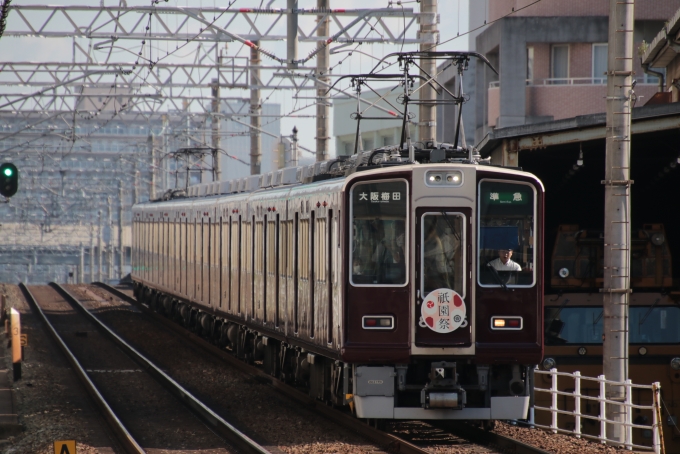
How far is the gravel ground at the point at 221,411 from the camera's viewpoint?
34.6 ft

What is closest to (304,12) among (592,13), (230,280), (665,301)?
(230,280)

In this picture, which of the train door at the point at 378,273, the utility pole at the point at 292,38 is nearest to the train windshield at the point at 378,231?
the train door at the point at 378,273

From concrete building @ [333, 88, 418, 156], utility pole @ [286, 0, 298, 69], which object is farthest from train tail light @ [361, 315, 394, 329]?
concrete building @ [333, 88, 418, 156]

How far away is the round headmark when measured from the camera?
34.4 ft

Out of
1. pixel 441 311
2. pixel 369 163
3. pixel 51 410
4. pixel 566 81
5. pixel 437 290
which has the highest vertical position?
pixel 566 81

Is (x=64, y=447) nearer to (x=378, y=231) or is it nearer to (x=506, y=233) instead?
(x=378, y=231)

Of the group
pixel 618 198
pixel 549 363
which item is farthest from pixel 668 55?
pixel 618 198

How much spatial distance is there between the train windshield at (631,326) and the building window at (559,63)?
15.8 meters

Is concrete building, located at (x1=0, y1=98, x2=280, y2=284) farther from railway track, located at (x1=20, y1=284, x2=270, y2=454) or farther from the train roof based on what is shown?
the train roof

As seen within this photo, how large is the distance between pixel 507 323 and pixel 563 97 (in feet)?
69.3

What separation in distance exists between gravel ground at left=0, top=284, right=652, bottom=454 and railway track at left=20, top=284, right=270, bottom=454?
0.84ft

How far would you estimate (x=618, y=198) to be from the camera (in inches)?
414

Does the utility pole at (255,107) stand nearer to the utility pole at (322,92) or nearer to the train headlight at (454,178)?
A: the utility pole at (322,92)

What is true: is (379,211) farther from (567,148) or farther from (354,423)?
(567,148)
